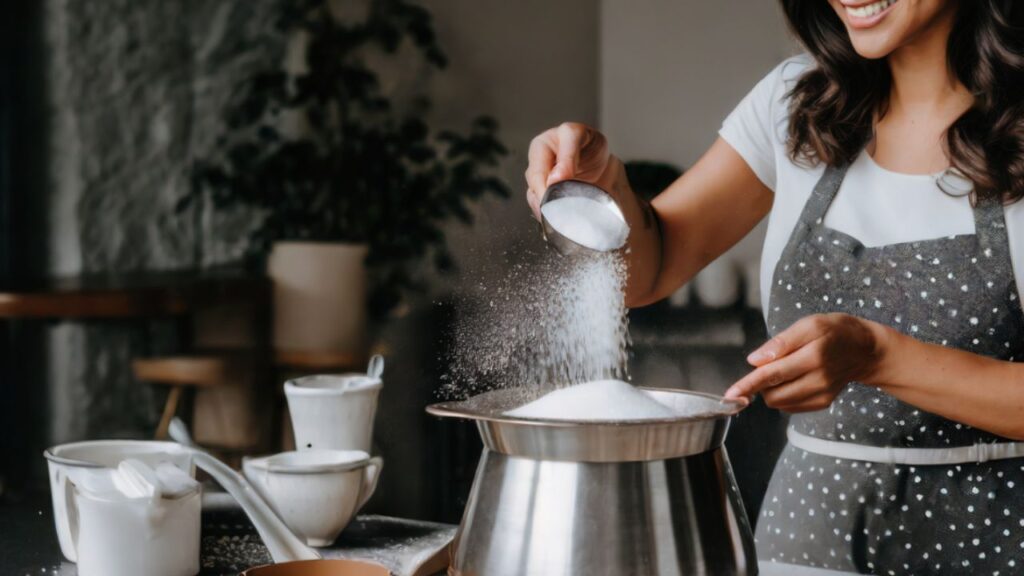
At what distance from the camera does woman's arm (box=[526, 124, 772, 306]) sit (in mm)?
1467

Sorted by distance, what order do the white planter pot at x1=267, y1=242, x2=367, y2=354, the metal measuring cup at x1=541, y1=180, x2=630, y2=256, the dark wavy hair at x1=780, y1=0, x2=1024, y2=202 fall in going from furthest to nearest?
1. the white planter pot at x1=267, y1=242, x2=367, y2=354
2. the dark wavy hair at x1=780, y1=0, x2=1024, y2=202
3. the metal measuring cup at x1=541, y1=180, x2=630, y2=256

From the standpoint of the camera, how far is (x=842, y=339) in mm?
1005

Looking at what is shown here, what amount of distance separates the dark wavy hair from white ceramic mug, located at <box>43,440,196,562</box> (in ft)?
2.96

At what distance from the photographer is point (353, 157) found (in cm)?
279

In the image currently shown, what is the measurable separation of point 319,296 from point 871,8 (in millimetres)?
1922

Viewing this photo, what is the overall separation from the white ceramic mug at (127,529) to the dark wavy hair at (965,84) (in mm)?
950

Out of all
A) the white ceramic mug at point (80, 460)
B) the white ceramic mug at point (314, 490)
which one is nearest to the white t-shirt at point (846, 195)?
the white ceramic mug at point (314, 490)

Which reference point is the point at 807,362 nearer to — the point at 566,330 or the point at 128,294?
the point at 566,330

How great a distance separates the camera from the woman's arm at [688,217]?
57.7 inches

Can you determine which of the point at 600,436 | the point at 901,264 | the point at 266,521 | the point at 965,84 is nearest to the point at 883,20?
the point at 965,84

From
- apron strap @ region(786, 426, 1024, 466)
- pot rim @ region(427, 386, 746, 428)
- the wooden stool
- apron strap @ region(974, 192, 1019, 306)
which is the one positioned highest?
apron strap @ region(974, 192, 1019, 306)

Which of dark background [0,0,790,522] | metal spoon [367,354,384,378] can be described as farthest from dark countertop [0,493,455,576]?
dark background [0,0,790,522]

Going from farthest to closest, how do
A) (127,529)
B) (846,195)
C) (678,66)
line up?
(678,66)
(846,195)
(127,529)

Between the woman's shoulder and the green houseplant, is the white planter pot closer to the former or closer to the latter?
the green houseplant
